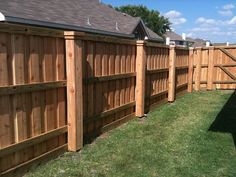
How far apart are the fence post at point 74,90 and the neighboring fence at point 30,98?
3.6 inches

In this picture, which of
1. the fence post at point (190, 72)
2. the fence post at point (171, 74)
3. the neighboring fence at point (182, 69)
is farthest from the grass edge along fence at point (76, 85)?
the fence post at point (190, 72)

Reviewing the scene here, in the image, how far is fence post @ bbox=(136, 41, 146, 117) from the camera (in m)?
7.52

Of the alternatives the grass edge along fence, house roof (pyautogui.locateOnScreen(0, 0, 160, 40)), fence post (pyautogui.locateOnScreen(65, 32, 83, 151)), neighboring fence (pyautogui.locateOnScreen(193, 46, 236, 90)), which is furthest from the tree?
fence post (pyautogui.locateOnScreen(65, 32, 83, 151))

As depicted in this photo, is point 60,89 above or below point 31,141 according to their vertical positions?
above

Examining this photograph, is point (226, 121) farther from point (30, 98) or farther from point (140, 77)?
point (30, 98)

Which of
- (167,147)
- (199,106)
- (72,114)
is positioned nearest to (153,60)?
(199,106)

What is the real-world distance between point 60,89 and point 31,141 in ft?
3.16

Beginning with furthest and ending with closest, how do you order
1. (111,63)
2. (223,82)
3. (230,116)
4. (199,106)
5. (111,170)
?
(223,82) → (199,106) → (230,116) → (111,63) → (111,170)

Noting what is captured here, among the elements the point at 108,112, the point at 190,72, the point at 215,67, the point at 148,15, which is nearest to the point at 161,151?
the point at 108,112

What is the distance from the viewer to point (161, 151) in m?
5.36

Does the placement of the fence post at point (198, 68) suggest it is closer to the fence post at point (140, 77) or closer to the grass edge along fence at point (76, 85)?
the grass edge along fence at point (76, 85)

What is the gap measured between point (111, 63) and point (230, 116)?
3.69 m

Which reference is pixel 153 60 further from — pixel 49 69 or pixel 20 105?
pixel 20 105

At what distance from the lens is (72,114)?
4.98 meters
